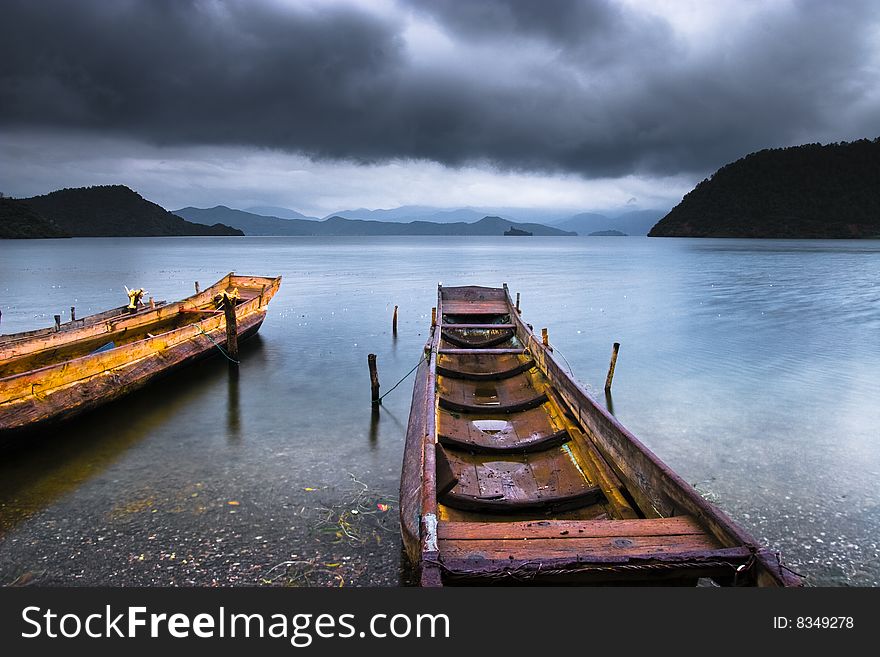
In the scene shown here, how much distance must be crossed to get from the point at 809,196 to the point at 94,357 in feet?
742

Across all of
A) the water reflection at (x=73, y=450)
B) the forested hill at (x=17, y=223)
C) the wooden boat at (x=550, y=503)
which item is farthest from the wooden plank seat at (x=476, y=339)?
the forested hill at (x=17, y=223)

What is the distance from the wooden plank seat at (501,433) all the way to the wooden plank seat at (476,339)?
7.48 m

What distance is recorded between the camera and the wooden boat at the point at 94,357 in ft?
39.1

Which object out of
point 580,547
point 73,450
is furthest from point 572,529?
point 73,450

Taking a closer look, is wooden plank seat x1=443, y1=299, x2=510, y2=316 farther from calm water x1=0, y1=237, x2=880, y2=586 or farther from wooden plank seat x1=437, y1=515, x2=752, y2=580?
wooden plank seat x1=437, y1=515, x2=752, y2=580

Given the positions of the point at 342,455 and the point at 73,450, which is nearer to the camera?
the point at 73,450

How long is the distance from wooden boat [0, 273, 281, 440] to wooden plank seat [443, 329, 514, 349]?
9.75 m

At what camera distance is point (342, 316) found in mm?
35281

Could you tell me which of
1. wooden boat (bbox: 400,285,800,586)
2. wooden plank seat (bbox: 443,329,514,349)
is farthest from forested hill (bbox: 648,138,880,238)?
wooden boat (bbox: 400,285,800,586)

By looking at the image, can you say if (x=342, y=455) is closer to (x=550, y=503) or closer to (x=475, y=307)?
(x=550, y=503)

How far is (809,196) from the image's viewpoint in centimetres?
18188

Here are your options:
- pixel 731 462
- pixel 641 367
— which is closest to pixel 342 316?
pixel 641 367

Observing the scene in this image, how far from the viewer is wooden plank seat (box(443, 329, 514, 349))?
63.7ft
